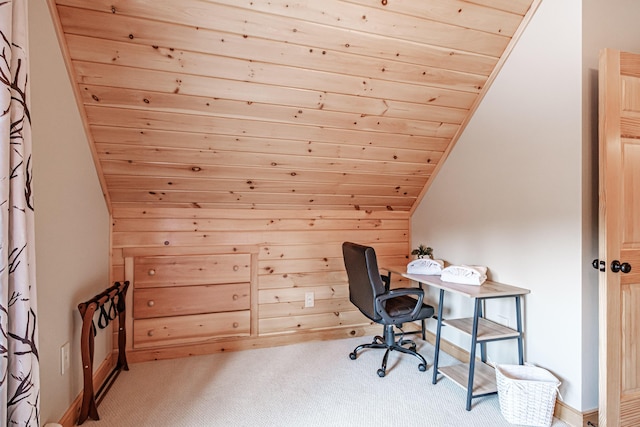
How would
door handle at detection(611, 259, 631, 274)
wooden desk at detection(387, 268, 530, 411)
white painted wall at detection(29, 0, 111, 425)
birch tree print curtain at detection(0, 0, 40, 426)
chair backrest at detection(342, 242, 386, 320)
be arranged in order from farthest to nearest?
→ chair backrest at detection(342, 242, 386, 320) < wooden desk at detection(387, 268, 530, 411) < door handle at detection(611, 259, 631, 274) < white painted wall at detection(29, 0, 111, 425) < birch tree print curtain at detection(0, 0, 40, 426)

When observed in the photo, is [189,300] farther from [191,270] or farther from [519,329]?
[519,329]

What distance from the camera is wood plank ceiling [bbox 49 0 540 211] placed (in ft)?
5.98

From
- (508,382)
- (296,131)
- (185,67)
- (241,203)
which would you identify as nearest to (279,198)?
(241,203)

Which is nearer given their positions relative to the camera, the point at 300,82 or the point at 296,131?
the point at 300,82

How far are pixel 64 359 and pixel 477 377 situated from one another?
7.99 ft

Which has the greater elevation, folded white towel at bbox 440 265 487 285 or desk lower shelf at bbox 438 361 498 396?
folded white towel at bbox 440 265 487 285

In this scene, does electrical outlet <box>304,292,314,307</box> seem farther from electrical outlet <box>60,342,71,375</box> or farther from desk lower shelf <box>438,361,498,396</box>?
electrical outlet <box>60,342,71,375</box>

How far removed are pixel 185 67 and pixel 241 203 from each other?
1.24m

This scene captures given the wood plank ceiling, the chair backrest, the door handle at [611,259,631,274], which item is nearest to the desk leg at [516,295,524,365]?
the door handle at [611,259,631,274]

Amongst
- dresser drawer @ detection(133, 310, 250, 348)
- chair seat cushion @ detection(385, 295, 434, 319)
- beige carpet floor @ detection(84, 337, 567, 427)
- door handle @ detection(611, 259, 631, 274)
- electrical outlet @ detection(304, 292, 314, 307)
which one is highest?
door handle @ detection(611, 259, 631, 274)

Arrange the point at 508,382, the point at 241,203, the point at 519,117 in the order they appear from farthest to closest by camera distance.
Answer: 1. the point at 241,203
2. the point at 519,117
3. the point at 508,382

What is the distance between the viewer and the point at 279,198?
9.86 feet

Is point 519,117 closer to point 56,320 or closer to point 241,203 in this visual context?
point 241,203

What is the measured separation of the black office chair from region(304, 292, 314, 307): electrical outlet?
530mm
